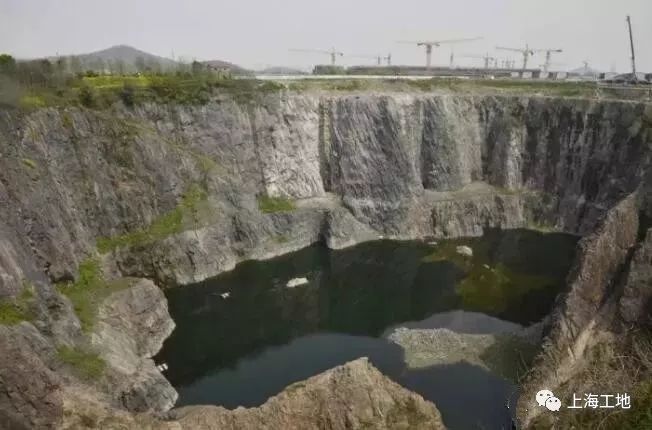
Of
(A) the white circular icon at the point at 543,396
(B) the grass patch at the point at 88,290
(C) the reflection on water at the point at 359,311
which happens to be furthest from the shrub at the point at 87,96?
(A) the white circular icon at the point at 543,396

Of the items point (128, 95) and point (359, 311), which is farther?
point (128, 95)

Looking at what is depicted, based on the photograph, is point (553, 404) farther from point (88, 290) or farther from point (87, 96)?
point (87, 96)

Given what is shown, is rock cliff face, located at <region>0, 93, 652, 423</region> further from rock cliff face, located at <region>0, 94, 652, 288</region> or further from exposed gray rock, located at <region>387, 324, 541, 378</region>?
exposed gray rock, located at <region>387, 324, 541, 378</region>

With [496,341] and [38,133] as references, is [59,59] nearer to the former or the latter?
[38,133]

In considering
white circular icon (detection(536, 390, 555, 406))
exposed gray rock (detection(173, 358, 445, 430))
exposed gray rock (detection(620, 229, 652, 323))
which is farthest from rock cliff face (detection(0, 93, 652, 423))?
white circular icon (detection(536, 390, 555, 406))

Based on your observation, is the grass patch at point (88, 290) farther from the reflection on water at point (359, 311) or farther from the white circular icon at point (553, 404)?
the white circular icon at point (553, 404)

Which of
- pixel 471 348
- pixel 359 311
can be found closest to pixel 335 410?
pixel 471 348
